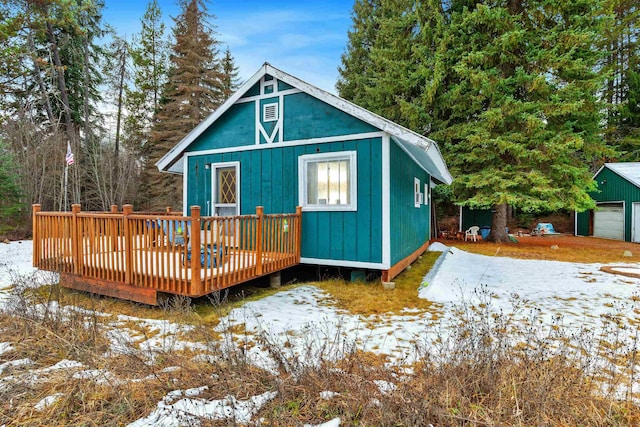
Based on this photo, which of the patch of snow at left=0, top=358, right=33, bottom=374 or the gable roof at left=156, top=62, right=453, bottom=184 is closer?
the patch of snow at left=0, top=358, right=33, bottom=374

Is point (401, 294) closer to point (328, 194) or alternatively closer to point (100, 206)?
point (328, 194)

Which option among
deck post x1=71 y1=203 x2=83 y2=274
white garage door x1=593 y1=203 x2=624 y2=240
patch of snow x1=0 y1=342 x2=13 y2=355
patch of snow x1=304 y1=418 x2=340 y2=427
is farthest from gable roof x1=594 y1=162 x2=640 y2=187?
patch of snow x1=0 y1=342 x2=13 y2=355

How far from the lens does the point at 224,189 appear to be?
24.8ft

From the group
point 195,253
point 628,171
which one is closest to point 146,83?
point 195,253

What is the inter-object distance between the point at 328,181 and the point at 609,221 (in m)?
16.6

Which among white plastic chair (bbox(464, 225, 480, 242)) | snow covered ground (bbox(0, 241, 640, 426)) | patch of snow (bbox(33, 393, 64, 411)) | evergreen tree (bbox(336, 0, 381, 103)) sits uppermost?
evergreen tree (bbox(336, 0, 381, 103))

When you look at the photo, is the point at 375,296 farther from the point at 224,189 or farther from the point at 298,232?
the point at 224,189

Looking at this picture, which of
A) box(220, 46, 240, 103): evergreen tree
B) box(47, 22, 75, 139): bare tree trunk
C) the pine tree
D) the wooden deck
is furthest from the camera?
box(220, 46, 240, 103): evergreen tree

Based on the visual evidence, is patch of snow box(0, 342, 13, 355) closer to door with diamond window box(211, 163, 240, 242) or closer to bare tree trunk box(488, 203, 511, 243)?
door with diamond window box(211, 163, 240, 242)

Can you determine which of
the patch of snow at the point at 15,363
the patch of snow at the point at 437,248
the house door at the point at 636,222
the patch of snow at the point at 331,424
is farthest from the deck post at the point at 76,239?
the house door at the point at 636,222

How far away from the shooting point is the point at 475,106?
12.2 m

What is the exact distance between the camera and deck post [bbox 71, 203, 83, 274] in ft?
17.2

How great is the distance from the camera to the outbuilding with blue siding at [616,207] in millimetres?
14023

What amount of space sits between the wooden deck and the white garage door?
16.7 metres
